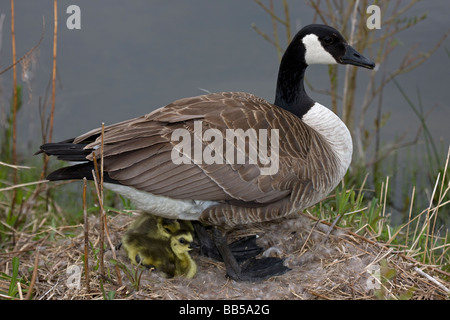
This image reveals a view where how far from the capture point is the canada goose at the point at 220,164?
128 inches

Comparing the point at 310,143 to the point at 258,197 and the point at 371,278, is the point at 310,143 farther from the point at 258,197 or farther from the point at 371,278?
the point at 371,278

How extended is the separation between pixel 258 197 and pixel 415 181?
9.69 ft

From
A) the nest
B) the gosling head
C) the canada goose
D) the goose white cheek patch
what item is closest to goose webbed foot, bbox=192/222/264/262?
the nest

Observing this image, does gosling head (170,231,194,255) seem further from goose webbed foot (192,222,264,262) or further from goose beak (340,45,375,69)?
goose beak (340,45,375,69)

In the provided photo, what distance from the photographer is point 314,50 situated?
3879 millimetres

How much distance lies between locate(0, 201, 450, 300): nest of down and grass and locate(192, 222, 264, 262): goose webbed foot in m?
0.05

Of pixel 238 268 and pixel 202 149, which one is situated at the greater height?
pixel 202 149

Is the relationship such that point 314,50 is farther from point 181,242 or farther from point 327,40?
point 181,242

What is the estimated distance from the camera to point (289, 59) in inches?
155

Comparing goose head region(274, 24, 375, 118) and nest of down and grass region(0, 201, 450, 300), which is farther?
goose head region(274, 24, 375, 118)

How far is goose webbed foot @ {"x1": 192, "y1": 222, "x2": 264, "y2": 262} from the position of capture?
12.5 ft

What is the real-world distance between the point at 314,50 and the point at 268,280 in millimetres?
1462

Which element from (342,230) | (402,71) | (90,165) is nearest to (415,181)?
(402,71)

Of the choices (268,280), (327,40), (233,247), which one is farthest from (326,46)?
(268,280)
